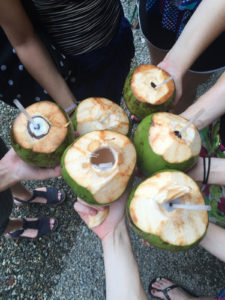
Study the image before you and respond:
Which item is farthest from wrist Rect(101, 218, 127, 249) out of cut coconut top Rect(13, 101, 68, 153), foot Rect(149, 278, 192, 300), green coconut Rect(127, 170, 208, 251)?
foot Rect(149, 278, 192, 300)

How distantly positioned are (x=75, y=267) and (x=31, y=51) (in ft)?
4.79

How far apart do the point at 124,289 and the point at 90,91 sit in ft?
3.33

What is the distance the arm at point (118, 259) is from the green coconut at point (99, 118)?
0.32 meters

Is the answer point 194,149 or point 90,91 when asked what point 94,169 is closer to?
point 194,149

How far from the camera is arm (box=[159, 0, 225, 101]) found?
115cm

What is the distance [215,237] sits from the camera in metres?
1.18

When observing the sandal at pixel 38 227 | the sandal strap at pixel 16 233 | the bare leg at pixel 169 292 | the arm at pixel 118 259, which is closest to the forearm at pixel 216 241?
the arm at pixel 118 259

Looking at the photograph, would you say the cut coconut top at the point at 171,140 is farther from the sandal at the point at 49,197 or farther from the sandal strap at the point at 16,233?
the sandal strap at the point at 16,233

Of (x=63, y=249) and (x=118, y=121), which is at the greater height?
(x=118, y=121)

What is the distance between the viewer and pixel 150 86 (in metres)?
1.12

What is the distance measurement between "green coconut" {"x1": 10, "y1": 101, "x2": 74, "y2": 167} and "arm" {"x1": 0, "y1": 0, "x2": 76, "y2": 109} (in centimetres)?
29

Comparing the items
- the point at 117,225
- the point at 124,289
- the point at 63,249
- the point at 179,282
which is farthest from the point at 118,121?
the point at 179,282

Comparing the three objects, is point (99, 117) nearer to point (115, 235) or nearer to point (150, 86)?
point (150, 86)

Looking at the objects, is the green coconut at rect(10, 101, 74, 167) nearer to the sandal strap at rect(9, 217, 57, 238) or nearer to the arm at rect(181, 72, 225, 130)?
the arm at rect(181, 72, 225, 130)
